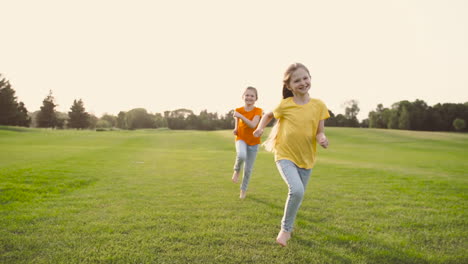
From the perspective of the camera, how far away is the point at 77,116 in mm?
76062

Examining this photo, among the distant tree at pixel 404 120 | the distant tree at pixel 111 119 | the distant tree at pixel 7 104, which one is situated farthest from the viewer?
the distant tree at pixel 111 119

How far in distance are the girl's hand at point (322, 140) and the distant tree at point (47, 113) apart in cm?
8589

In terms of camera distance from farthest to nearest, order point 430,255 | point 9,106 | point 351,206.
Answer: point 9,106 < point 351,206 < point 430,255

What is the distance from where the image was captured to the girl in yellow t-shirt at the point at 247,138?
6239 mm

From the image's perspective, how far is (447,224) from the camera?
185 inches

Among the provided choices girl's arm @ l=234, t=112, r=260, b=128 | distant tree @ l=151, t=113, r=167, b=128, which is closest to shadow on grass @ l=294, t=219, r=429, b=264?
A: girl's arm @ l=234, t=112, r=260, b=128

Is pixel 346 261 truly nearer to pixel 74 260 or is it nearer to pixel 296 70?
pixel 296 70

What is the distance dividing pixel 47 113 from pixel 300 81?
86.2 metres

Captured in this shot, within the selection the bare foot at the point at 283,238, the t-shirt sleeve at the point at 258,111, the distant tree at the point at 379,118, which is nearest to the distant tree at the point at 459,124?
the distant tree at the point at 379,118

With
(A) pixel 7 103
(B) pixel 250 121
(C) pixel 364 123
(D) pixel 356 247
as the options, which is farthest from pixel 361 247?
(C) pixel 364 123

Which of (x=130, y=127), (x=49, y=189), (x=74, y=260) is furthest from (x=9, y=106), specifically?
(x=74, y=260)

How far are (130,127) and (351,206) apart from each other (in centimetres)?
11334

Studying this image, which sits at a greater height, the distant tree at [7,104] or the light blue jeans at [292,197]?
the distant tree at [7,104]

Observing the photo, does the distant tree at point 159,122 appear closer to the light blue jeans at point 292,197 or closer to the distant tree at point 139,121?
the distant tree at point 139,121
